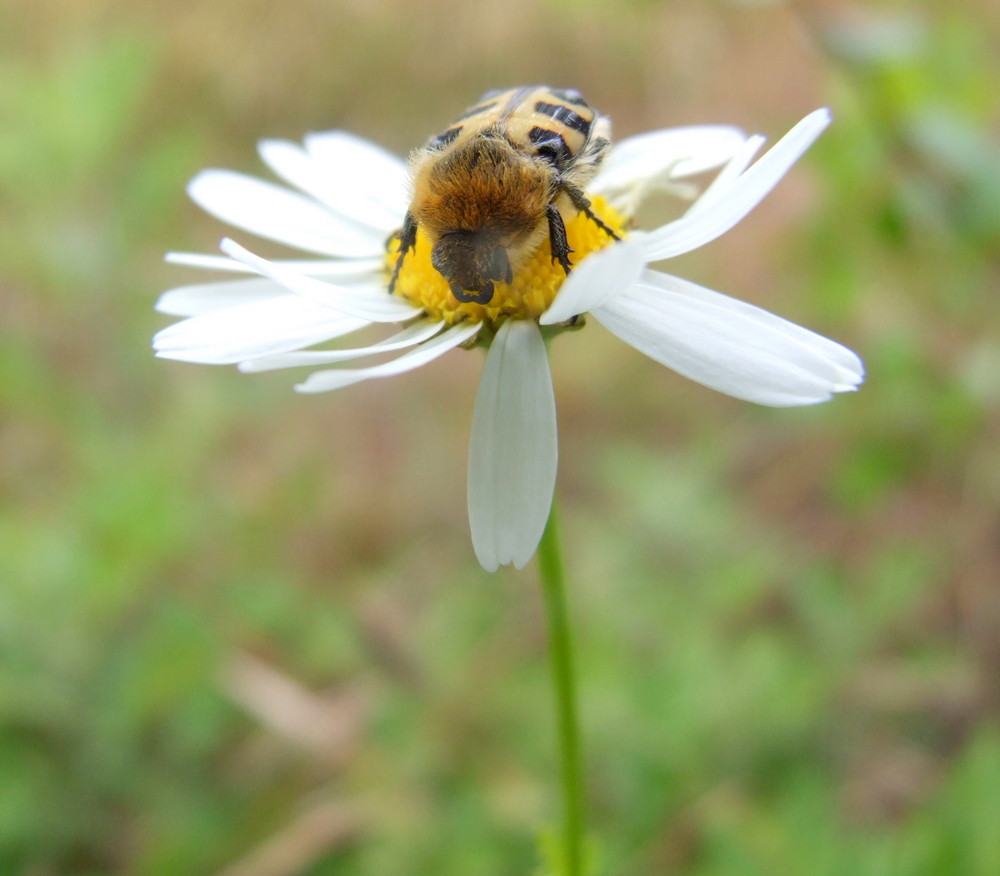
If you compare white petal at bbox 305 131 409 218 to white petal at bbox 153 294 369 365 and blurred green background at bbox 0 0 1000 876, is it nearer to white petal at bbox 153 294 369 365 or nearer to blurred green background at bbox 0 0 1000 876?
white petal at bbox 153 294 369 365

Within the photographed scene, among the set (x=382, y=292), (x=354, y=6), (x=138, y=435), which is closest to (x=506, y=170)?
(x=382, y=292)

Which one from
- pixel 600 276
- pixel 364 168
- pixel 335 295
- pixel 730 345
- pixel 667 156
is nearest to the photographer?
pixel 600 276

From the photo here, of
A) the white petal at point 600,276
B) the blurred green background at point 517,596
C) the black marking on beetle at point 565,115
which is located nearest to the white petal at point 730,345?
the white petal at point 600,276

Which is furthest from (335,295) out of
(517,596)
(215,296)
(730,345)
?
(517,596)

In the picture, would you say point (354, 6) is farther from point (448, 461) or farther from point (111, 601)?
point (111, 601)

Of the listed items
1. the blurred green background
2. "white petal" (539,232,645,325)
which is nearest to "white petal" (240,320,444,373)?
"white petal" (539,232,645,325)

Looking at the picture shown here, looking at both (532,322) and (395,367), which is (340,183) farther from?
(395,367)
